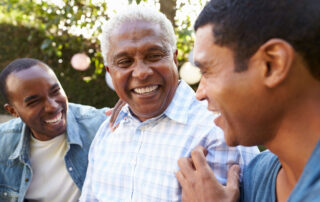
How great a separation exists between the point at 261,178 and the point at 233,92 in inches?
24.2

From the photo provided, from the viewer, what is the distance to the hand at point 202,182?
1520 mm

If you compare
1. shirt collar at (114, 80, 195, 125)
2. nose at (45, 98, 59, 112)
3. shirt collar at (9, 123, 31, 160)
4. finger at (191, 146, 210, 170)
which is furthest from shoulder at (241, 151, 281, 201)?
shirt collar at (9, 123, 31, 160)

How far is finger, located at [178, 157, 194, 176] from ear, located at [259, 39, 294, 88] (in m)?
0.76

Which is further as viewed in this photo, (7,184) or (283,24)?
(7,184)

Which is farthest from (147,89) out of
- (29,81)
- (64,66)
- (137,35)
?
(64,66)

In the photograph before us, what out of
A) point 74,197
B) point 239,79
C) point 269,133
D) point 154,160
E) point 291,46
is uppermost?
point 291,46

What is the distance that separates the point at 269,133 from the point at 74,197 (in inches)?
82.3

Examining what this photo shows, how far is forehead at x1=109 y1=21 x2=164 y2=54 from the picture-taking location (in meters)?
1.82

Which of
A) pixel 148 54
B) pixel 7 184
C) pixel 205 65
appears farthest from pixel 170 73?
pixel 7 184

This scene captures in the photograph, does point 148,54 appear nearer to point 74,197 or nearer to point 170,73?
point 170,73

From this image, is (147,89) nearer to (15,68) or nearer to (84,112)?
(84,112)

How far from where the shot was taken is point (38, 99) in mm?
2660

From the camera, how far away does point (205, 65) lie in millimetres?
1217

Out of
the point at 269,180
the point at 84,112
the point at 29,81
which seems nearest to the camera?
the point at 269,180
